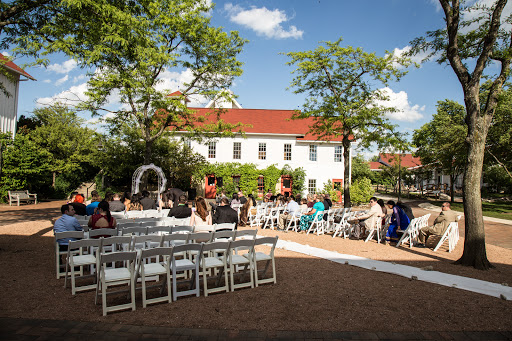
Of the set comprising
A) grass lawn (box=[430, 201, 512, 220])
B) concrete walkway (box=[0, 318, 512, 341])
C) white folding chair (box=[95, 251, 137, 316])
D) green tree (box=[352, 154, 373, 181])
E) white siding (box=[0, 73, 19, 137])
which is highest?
white siding (box=[0, 73, 19, 137])

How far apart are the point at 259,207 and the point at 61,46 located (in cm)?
897

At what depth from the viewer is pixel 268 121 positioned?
34469 millimetres

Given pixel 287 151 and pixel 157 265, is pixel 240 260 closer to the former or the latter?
pixel 157 265

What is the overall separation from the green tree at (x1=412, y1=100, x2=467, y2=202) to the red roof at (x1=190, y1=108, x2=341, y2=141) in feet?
29.8

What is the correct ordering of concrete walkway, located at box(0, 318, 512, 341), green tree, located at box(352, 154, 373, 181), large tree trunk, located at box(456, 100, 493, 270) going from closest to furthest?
concrete walkway, located at box(0, 318, 512, 341), large tree trunk, located at box(456, 100, 493, 270), green tree, located at box(352, 154, 373, 181)

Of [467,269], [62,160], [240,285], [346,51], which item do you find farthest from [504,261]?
[62,160]

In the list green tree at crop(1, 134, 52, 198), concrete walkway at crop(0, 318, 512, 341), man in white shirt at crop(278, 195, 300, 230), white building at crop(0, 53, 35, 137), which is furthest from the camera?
white building at crop(0, 53, 35, 137)

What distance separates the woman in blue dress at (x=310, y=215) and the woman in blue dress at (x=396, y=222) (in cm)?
241

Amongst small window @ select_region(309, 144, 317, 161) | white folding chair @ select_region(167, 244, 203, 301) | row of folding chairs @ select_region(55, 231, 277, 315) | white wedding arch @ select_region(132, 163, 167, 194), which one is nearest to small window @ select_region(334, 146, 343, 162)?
small window @ select_region(309, 144, 317, 161)

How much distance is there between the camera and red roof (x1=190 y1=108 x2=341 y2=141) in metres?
32.4

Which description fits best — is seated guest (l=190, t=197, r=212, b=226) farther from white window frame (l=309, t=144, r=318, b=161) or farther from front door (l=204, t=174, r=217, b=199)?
white window frame (l=309, t=144, r=318, b=161)

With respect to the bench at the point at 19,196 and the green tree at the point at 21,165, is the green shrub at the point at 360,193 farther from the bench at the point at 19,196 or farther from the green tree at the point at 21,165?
the bench at the point at 19,196

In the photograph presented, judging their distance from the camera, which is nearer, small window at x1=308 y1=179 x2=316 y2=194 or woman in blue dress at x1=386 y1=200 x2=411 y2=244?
woman in blue dress at x1=386 y1=200 x2=411 y2=244

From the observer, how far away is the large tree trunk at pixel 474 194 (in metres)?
8.12
